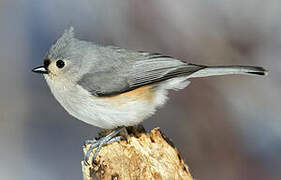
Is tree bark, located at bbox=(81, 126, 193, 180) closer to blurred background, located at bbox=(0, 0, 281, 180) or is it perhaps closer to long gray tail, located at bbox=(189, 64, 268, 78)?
long gray tail, located at bbox=(189, 64, 268, 78)

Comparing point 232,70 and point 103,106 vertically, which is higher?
point 232,70

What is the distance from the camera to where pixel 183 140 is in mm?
2869

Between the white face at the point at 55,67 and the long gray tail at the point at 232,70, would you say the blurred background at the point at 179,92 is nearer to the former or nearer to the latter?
the long gray tail at the point at 232,70

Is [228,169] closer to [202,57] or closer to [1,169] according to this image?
[202,57]

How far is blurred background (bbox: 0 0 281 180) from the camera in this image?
9.41 feet

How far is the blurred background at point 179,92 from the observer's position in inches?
113

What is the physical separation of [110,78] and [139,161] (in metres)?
0.43

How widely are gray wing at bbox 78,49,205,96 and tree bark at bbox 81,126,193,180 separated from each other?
0.24 meters

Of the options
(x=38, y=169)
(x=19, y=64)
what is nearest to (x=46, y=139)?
(x=38, y=169)

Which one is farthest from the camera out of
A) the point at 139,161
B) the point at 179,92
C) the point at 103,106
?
the point at 179,92

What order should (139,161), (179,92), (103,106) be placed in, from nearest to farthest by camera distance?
(139,161)
(103,106)
(179,92)

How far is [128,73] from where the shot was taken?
2.32m

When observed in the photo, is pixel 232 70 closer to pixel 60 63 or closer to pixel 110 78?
pixel 110 78

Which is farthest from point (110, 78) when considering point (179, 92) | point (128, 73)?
point (179, 92)
